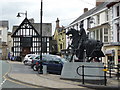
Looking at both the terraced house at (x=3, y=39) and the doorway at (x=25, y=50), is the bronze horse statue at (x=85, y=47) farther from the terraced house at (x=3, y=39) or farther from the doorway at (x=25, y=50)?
the terraced house at (x=3, y=39)

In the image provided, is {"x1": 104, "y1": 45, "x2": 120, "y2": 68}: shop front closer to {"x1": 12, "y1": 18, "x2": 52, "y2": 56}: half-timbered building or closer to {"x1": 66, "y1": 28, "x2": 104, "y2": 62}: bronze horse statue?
{"x1": 66, "y1": 28, "x2": 104, "y2": 62}: bronze horse statue

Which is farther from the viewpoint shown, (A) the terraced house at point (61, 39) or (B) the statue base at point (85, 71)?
(A) the terraced house at point (61, 39)

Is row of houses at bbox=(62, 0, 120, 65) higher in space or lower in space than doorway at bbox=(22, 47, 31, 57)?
higher

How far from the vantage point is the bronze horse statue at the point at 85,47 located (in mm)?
18031

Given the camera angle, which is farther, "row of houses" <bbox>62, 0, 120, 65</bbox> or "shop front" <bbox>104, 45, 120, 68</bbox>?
"row of houses" <bbox>62, 0, 120, 65</bbox>

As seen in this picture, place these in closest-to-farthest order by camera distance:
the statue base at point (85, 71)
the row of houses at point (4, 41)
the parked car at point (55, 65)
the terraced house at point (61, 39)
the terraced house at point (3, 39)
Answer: the statue base at point (85, 71) → the parked car at point (55, 65) → the terraced house at point (61, 39) → the terraced house at point (3, 39) → the row of houses at point (4, 41)

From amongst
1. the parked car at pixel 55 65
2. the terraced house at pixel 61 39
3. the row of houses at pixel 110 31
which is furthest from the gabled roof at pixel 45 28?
the parked car at pixel 55 65

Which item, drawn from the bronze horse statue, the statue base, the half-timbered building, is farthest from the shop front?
the half-timbered building

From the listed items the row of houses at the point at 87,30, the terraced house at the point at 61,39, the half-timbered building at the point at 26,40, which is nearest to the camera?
the row of houses at the point at 87,30

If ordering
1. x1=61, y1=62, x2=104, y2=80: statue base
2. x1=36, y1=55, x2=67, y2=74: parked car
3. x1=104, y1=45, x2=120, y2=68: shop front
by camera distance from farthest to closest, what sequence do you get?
x1=104, y1=45, x2=120, y2=68: shop front → x1=36, y1=55, x2=67, y2=74: parked car → x1=61, y1=62, x2=104, y2=80: statue base

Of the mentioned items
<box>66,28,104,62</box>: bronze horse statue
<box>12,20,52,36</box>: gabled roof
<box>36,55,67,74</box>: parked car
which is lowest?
<box>36,55,67,74</box>: parked car

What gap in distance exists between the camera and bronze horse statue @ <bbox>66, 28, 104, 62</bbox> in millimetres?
18031

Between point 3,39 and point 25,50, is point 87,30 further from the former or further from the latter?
point 3,39

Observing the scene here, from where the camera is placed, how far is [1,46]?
74.7 m
